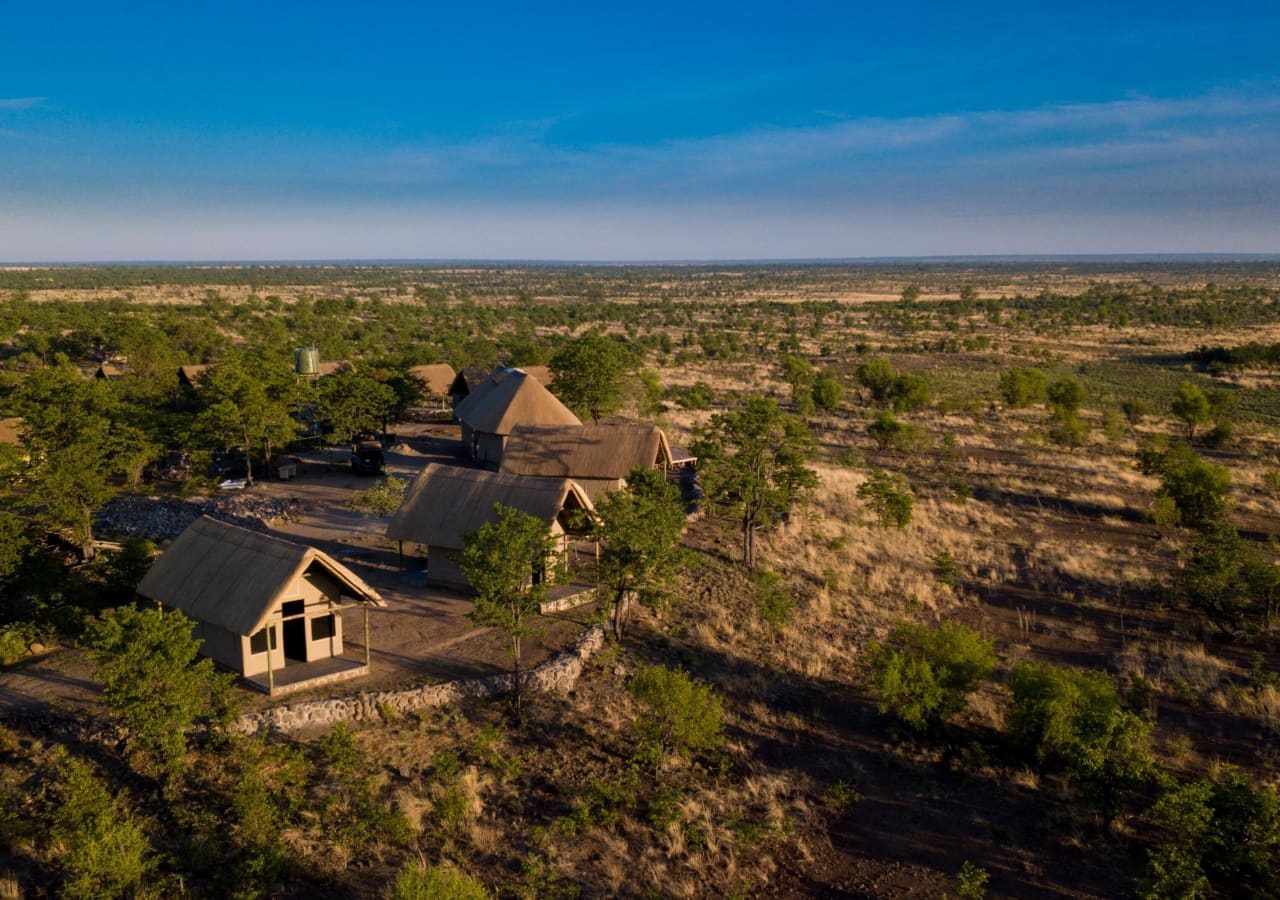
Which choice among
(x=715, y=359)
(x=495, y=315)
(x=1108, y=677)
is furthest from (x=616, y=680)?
(x=495, y=315)

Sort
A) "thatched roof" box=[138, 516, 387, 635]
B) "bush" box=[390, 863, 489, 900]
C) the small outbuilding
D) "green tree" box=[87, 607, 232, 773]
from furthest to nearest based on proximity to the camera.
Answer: the small outbuilding, "thatched roof" box=[138, 516, 387, 635], "green tree" box=[87, 607, 232, 773], "bush" box=[390, 863, 489, 900]

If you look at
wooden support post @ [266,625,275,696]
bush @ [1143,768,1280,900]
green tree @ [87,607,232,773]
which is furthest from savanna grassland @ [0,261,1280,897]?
wooden support post @ [266,625,275,696]

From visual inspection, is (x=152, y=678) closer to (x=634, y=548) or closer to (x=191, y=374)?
(x=634, y=548)

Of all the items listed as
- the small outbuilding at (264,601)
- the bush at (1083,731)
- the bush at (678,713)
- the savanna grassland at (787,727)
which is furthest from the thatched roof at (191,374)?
the bush at (1083,731)

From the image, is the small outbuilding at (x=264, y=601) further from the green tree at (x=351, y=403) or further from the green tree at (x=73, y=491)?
the green tree at (x=351, y=403)

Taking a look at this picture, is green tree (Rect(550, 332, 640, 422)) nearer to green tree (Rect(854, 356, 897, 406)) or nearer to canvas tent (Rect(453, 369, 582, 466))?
canvas tent (Rect(453, 369, 582, 466))
